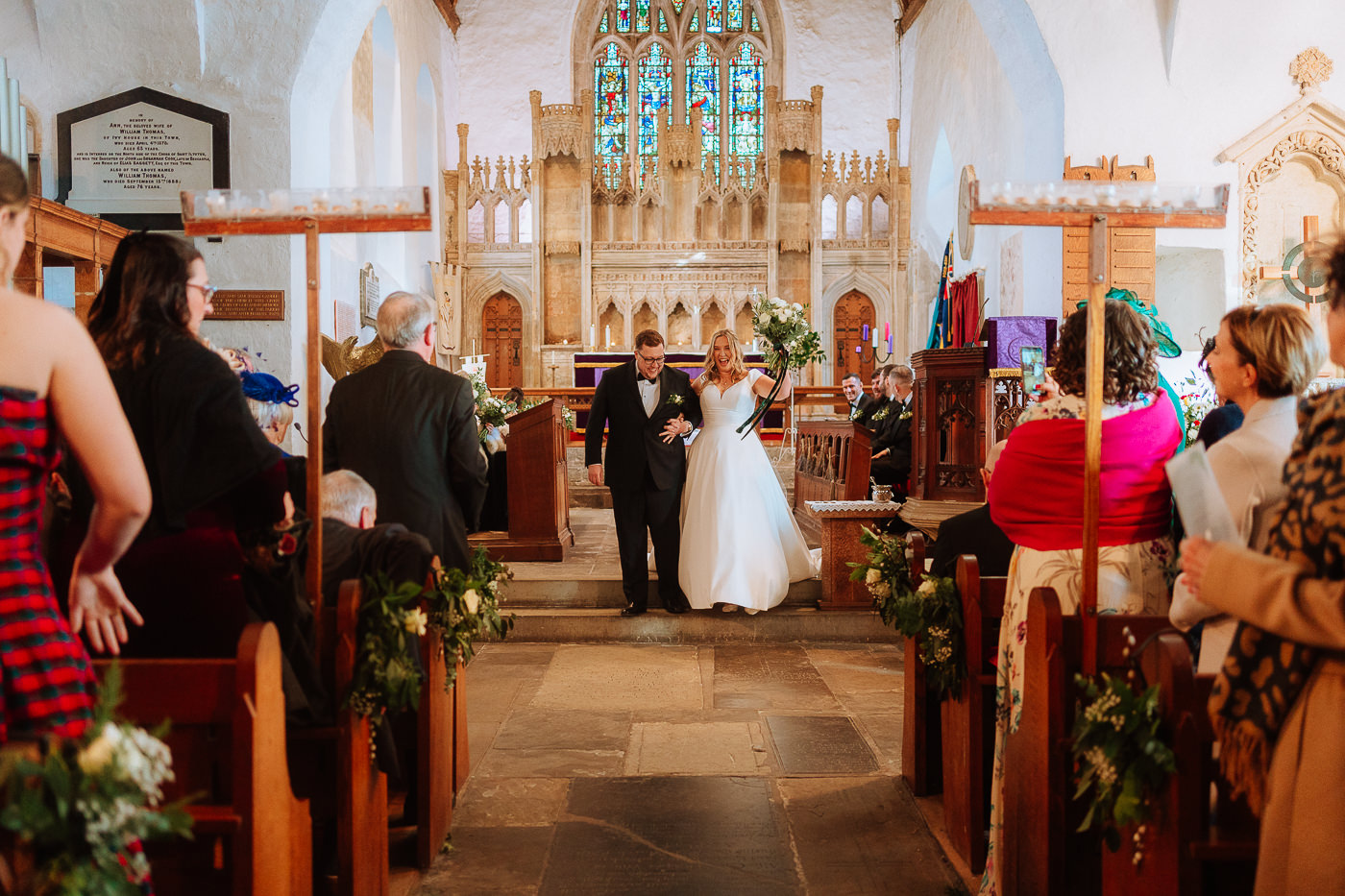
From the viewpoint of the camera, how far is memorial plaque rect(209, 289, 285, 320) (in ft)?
21.4

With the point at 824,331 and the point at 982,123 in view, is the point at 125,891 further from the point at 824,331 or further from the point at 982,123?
the point at 824,331

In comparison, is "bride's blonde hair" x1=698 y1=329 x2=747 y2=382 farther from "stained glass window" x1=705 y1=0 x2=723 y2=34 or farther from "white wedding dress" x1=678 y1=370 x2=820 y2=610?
"stained glass window" x1=705 y1=0 x2=723 y2=34

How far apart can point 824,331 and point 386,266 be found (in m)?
6.81

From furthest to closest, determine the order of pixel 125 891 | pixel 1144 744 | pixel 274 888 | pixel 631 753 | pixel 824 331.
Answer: pixel 824 331
pixel 631 753
pixel 274 888
pixel 1144 744
pixel 125 891

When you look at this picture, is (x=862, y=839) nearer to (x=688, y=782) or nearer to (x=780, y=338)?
(x=688, y=782)

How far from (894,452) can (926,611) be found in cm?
406

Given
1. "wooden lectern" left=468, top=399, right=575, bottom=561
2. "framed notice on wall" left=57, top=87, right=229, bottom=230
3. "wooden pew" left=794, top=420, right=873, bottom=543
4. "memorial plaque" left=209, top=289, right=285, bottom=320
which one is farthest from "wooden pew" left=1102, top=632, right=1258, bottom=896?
"framed notice on wall" left=57, top=87, right=229, bottom=230

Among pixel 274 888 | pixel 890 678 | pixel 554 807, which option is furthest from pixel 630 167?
pixel 274 888

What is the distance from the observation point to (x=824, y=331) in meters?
15.7

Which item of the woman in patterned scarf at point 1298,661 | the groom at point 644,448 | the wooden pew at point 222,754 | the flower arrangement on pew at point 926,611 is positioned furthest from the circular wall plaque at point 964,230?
the wooden pew at point 222,754

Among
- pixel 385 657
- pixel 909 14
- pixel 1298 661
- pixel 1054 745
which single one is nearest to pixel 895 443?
pixel 1054 745

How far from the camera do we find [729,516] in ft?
17.2

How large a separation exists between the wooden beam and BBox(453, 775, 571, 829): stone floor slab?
1375 centimetres

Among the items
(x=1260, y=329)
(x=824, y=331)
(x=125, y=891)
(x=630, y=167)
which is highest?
A: (x=630, y=167)
